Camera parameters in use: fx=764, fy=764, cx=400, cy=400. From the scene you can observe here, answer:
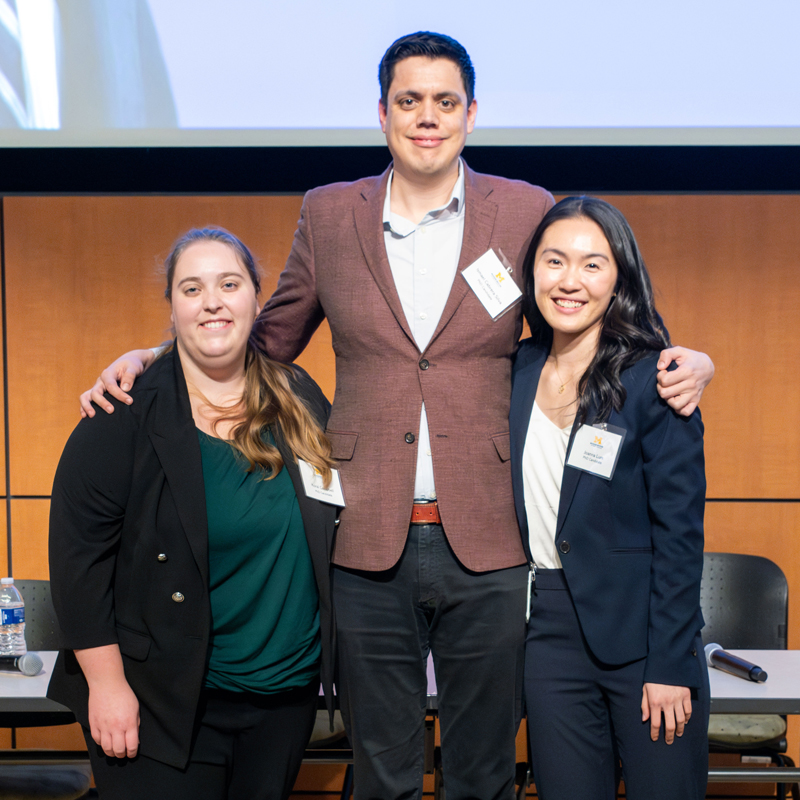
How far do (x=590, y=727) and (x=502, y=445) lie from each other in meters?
0.62

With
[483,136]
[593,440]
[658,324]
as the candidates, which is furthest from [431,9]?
[593,440]

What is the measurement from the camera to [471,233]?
1.75 m

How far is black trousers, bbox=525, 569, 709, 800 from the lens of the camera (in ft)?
5.07

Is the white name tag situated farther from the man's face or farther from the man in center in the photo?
the man's face

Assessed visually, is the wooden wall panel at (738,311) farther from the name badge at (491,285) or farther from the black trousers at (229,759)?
the black trousers at (229,759)

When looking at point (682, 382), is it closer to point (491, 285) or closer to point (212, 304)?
point (491, 285)

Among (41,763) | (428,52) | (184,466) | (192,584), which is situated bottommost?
(41,763)

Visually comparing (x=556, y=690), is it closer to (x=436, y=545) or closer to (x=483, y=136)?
(x=436, y=545)

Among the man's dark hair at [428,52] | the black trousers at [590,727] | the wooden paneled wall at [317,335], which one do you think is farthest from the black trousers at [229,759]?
the wooden paneled wall at [317,335]

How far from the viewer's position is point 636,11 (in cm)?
280

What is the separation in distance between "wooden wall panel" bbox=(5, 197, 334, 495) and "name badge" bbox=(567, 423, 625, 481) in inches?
72.3

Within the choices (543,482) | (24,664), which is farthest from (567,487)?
(24,664)

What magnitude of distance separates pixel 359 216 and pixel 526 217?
39 centimetres

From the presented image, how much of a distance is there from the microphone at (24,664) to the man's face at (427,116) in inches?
69.9
